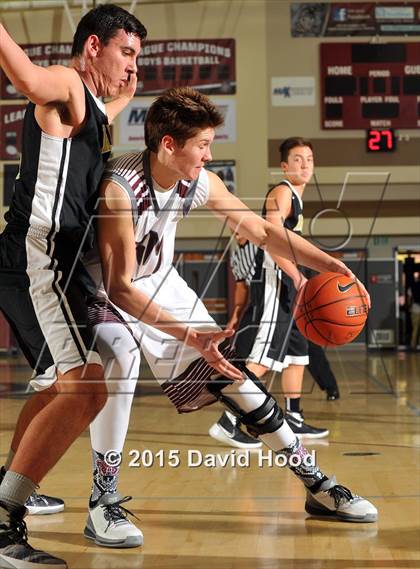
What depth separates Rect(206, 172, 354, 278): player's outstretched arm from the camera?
294cm

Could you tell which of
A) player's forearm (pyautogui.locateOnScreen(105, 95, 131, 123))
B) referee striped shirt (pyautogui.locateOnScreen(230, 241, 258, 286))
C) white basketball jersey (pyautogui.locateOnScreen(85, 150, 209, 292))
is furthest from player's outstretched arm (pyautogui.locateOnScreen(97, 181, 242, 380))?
referee striped shirt (pyautogui.locateOnScreen(230, 241, 258, 286))

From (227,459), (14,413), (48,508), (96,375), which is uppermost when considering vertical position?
(96,375)

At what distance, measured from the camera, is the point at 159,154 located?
2719mm

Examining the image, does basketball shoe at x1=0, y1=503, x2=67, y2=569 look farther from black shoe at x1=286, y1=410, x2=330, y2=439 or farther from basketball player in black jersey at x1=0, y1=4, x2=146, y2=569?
black shoe at x1=286, y1=410, x2=330, y2=439

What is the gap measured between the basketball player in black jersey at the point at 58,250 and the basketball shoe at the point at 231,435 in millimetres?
2132

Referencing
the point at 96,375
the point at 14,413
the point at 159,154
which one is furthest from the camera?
the point at 14,413

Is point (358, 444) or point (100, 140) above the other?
point (100, 140)

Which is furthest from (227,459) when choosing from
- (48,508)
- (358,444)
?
(48,508)

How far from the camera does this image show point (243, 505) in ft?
10.5

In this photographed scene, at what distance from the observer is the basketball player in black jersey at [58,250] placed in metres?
2.42

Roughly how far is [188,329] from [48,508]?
98cm

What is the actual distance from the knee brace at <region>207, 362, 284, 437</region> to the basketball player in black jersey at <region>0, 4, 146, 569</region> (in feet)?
1.60

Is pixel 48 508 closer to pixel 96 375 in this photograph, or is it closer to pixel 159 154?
pixel 96 375

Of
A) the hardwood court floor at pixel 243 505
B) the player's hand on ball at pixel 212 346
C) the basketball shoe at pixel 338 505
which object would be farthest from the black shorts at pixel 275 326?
the player's hand on ball at pixel 212 346
